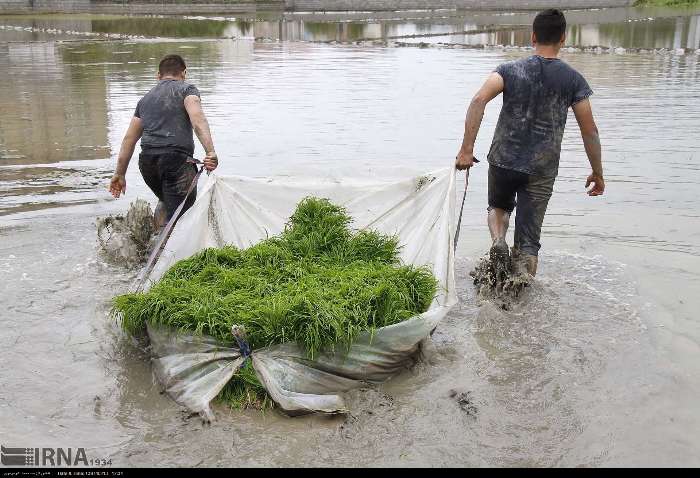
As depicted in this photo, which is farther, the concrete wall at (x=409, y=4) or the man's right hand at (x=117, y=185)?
the concrete wall at (x=409, y=4)

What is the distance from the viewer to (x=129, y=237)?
543 centimetres

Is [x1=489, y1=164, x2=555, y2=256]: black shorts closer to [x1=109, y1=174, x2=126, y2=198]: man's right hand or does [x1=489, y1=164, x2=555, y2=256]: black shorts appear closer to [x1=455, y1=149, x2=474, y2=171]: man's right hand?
[x1=455, y1=149, x2=474, y2=171]: man's right hand

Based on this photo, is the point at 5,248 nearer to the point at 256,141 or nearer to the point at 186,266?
the point at 186,266

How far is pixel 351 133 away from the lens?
376 inches

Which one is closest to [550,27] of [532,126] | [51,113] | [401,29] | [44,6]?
[532,126]

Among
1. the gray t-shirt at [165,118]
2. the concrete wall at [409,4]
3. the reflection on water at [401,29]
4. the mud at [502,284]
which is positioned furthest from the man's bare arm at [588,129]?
the concrete wall at [409,4]

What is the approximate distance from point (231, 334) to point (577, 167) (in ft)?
17.7

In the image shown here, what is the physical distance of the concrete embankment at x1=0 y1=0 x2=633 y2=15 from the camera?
4375 cm

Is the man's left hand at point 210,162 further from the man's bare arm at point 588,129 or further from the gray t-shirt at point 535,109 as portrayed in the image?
the man's bare arm at point 588,129

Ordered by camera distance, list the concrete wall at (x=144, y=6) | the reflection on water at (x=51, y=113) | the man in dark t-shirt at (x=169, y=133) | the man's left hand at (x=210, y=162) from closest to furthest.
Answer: the man's left hand at (x=210, y=162)
the man in dark t-shirt at (x=169, y=133)
the reflection on water at (x=51, y=113)
the concrete wall at (x=144, y=6)

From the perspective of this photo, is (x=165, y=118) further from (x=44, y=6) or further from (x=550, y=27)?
(x=44, y=6)

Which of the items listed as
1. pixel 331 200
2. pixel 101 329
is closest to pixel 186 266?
pixel 101 329

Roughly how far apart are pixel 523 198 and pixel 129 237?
2875 mm

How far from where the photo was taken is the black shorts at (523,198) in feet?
15.3
